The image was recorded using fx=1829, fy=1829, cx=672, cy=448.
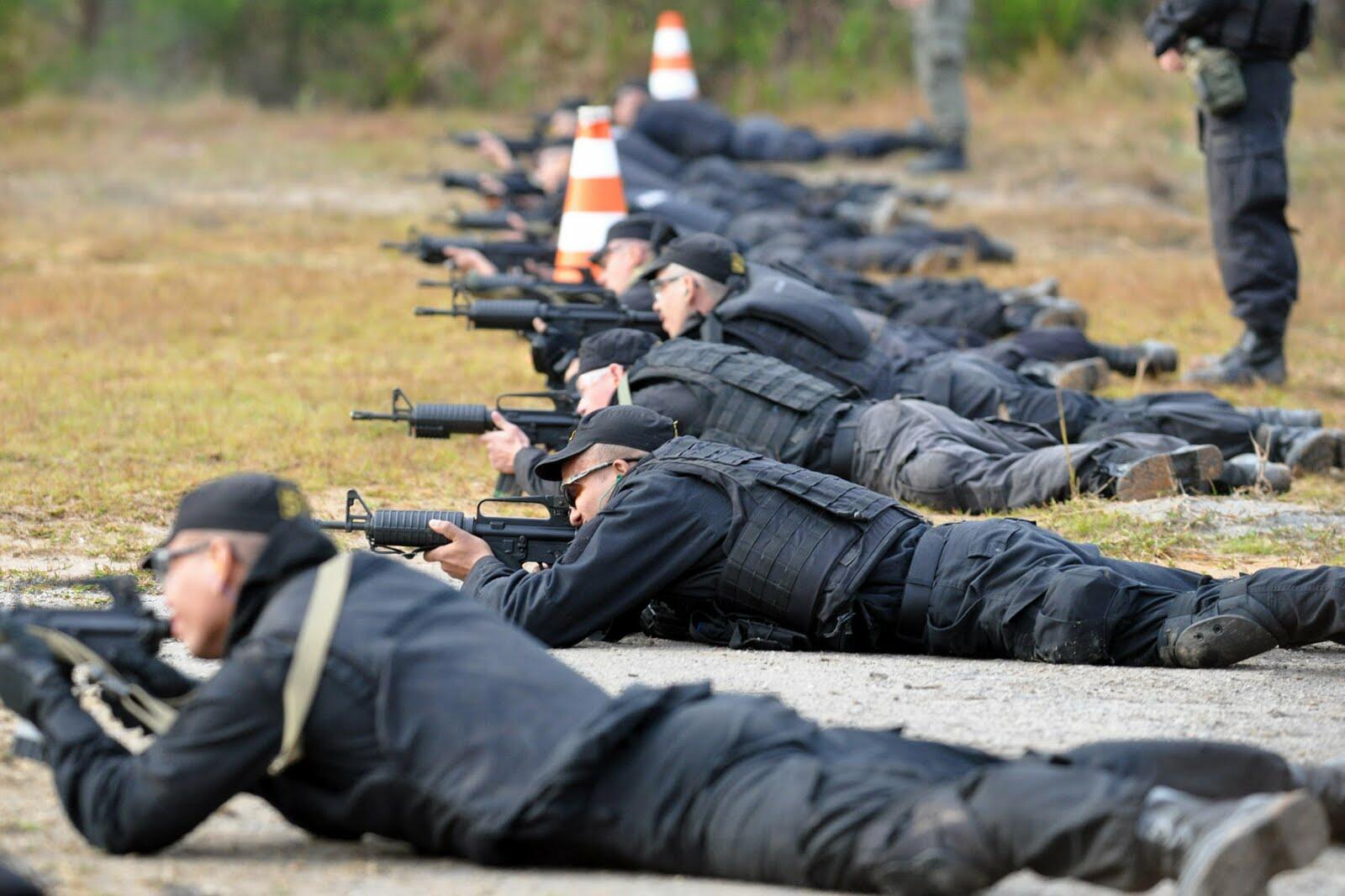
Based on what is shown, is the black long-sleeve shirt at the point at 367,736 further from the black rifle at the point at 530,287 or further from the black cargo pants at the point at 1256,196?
the black cargo pants at the point at 1256,196

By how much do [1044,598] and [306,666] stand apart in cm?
236

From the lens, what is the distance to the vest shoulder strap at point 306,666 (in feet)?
10.6

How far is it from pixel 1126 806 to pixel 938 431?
3.99 m

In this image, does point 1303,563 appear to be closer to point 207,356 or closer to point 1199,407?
point 1199,407

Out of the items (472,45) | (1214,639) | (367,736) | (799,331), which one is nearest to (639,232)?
(799,331)

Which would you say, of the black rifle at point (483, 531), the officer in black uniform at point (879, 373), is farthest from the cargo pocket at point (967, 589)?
the officer in black uniform at point (879, 373)

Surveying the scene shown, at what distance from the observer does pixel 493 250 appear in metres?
10.9

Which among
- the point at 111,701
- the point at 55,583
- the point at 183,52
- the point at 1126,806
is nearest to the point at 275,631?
the point at 111,701

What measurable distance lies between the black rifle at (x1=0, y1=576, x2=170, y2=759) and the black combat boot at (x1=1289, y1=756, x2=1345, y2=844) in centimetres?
218

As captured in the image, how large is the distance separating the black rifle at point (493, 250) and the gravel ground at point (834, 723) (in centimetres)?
596

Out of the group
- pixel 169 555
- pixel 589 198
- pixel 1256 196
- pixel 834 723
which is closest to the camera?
pixel 169 555

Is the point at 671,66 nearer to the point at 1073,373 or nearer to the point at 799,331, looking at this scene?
the point at 1073,373

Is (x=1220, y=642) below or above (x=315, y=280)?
above

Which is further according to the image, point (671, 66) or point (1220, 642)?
point (671, 66)
